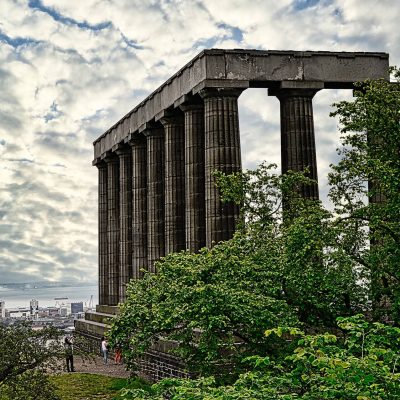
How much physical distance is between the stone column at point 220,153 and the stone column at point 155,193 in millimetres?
12847

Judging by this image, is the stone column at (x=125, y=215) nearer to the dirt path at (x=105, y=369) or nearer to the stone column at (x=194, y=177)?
the dirt path at (x=105, y=369)

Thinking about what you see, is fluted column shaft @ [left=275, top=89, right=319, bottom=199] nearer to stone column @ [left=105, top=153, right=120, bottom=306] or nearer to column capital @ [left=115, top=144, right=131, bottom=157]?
column capital @ [left=115, top=144, right=131, bottom=157]

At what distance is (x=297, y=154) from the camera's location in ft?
142

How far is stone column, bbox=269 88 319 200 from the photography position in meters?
43.2

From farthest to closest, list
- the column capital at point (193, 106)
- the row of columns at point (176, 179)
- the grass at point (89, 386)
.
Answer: the column capital at point (193, 106)
the row of columns at point (176, 179)
the grass at point (89, 386)

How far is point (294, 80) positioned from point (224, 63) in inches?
173

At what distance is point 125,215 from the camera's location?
6378 cm

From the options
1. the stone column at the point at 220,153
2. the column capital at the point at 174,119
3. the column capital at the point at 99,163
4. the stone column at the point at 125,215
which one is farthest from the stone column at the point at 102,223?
the stone column at the point at 220,153

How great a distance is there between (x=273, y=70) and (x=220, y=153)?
6078mm

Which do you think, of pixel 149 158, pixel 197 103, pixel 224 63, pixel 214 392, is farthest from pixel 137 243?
pixel 214 392

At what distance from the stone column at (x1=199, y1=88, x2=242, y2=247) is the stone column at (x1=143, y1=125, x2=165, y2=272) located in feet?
42.1

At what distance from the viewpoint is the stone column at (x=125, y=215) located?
63.4 meters

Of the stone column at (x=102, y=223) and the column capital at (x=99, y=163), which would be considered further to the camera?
the stone column at (x=102, y=223)

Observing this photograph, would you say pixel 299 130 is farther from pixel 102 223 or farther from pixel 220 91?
pixel 102 223
